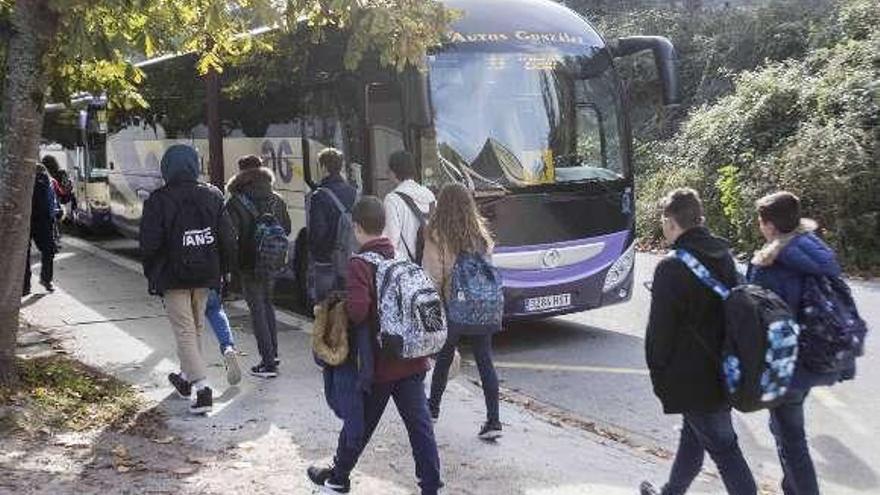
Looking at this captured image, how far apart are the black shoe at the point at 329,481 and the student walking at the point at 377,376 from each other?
27mm

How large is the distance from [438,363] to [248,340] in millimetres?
3402

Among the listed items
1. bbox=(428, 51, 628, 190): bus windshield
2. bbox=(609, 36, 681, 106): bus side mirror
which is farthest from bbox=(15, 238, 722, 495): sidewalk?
bbox=(609, 36, 681, 106): bus side mirror

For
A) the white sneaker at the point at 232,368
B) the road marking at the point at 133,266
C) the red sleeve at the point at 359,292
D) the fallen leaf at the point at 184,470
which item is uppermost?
the red sleeve at the point at 359,292

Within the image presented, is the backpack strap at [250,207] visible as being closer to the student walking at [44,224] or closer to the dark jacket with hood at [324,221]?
the dark jacket with hood at [324,221]

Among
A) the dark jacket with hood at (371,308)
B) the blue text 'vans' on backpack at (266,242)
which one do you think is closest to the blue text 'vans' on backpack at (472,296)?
the dark jacket with hood at (371,308)

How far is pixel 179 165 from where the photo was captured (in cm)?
627

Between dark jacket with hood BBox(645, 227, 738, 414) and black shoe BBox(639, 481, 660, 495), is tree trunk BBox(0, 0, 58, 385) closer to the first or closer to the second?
black shoe BBox(639, 481, 660, 495)

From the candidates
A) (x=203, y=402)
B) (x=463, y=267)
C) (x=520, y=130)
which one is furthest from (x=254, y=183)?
(x=520, y=130)

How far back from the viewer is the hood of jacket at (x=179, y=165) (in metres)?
6.26

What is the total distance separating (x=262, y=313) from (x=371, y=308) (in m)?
3.23

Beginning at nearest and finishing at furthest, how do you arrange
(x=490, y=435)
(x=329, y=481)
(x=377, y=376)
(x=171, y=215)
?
(x=377, y=376) < (x=329, y=481) < (x=490, y=435) < (x=171, y=215)

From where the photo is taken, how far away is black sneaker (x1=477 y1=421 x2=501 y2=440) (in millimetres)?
5988

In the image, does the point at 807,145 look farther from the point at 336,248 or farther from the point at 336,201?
the point at 336,248

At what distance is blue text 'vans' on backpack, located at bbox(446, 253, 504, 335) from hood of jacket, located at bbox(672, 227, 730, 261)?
5.65 feet
